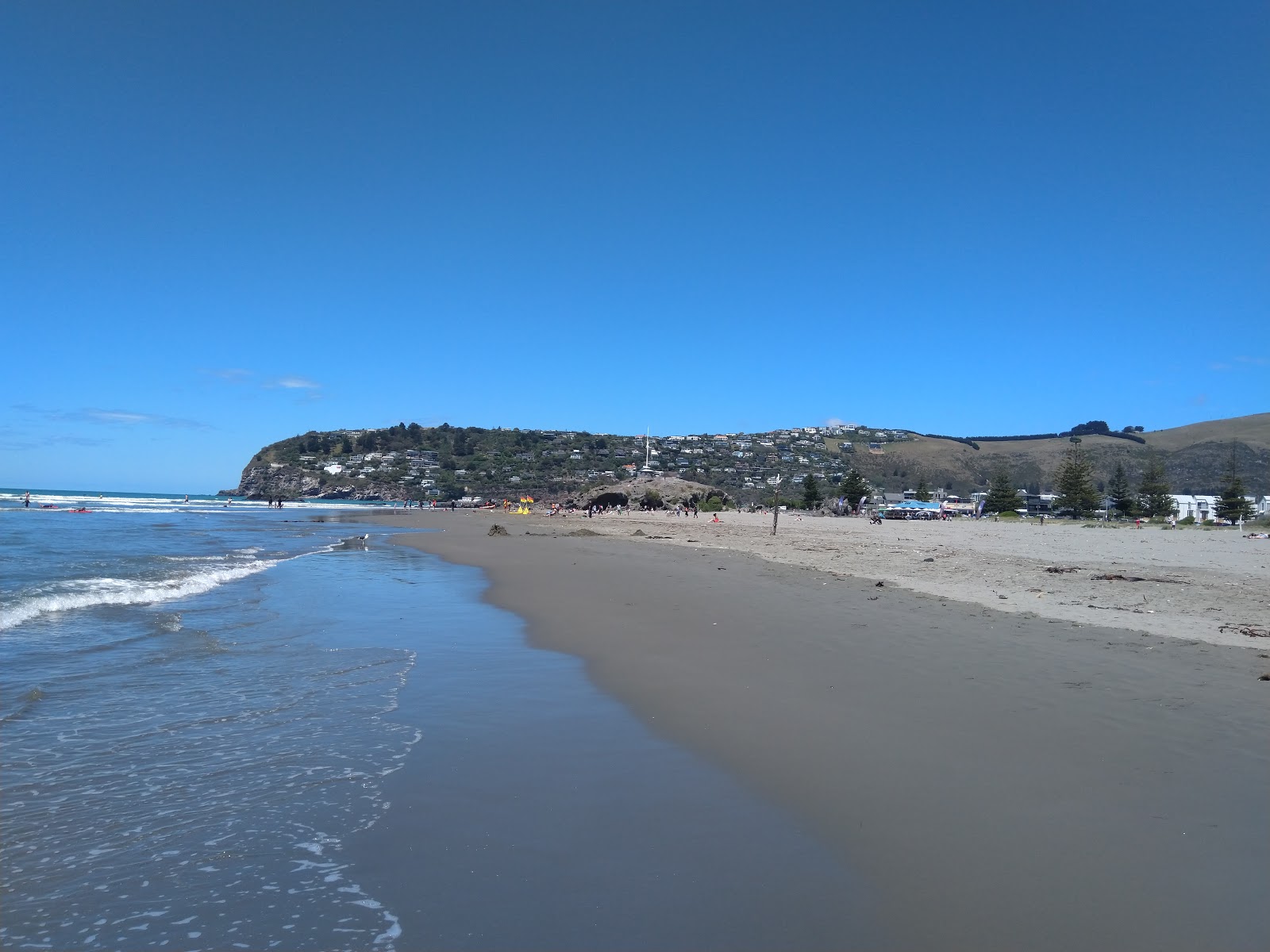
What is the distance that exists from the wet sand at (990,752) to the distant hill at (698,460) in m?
92.9

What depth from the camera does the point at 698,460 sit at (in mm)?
138375

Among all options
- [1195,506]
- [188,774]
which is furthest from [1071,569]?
[1195,506]

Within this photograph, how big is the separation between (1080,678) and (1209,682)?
0.98 meters

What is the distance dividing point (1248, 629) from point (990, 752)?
603 centimetres

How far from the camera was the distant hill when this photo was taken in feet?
360

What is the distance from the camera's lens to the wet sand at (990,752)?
310 cm

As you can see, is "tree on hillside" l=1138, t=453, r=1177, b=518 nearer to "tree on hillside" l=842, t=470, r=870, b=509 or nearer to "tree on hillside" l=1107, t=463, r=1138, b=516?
"tree on hillside" l=1107, t=463, r=1138, b=516

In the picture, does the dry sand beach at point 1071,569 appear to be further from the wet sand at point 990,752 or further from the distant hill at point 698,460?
the distant hill at point 698,460

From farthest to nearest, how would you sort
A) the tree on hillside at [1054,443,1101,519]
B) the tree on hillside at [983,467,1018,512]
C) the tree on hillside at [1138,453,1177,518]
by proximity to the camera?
the tree on hillside at [983,467,1018,512] < the tree on hillside at [1054,443,1101,519] < the tree on hillside at [1138,453,1177,518]

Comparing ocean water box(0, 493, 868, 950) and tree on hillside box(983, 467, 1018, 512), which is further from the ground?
tree on hillside box(983, 467, 1018, 512)

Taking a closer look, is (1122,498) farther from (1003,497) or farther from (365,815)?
(365,815)

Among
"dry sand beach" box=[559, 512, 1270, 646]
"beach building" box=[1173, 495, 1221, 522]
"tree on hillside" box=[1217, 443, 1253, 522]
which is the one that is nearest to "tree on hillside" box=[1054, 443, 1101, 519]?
"tree on hillside" box=[1217, 443, 1253, 522]

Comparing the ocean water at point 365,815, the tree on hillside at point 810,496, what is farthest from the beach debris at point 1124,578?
the tree on hillside at point 810,496

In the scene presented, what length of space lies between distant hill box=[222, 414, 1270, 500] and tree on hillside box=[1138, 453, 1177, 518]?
44546 mm
